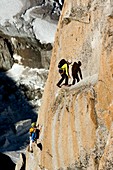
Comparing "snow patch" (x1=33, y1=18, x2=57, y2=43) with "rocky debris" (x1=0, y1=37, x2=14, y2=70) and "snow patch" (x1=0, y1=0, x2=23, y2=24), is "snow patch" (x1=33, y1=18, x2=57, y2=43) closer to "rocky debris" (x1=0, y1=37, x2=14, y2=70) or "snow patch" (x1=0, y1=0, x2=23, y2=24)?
"snow patch" (x1=0, y1=0, x2=23, y2=24)

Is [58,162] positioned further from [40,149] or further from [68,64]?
[68,64]

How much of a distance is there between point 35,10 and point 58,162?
24.6 metres

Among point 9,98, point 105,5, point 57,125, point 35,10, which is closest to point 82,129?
point 57,125

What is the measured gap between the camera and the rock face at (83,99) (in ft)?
47.2

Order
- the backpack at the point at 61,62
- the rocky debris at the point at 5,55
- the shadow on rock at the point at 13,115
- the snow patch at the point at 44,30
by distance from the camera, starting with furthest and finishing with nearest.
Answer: the rocky debris at the point at 5,55, the snow patch at the point at 44,30, the shadow on rock at the point at 13,115, the backpack at the point at 61,62

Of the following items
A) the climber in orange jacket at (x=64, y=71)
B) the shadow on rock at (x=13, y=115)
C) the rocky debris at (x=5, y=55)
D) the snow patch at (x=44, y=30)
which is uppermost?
the climber in orange jacket at (x=64, y=71)

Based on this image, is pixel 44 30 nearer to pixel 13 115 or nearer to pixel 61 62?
pixel 13 115

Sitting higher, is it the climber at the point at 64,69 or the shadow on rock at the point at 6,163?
the climber at the point at 64,69

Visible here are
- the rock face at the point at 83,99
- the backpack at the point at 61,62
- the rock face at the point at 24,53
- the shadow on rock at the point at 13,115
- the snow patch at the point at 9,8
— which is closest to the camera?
the rock face at the point at 83,99

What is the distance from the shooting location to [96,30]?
627 inches

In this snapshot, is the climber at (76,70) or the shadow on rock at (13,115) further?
the shadow on rock at (13,115)

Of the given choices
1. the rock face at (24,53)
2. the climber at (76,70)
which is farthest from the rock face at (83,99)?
the rock face at (24,53)

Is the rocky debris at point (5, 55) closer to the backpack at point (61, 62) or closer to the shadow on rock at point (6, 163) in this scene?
the shadow on rock at point (6, 163)

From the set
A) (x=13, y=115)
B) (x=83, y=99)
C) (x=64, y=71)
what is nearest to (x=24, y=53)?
(x=13, y=115)
